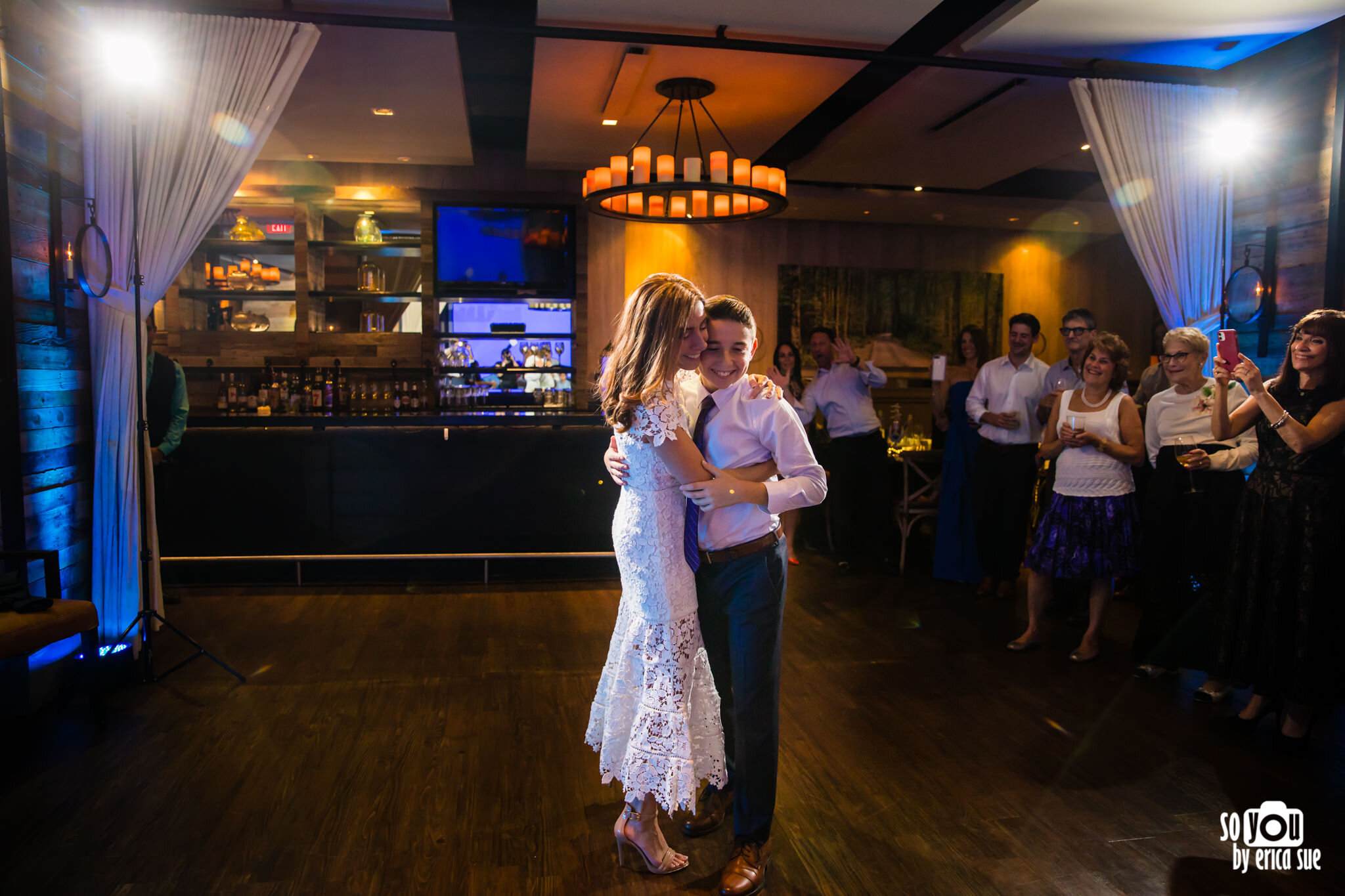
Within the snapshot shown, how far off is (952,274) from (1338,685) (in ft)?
21.9

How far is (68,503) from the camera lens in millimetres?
3387

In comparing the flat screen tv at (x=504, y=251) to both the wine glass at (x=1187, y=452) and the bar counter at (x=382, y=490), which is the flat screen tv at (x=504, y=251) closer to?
the bar counter at (x=382, y=490)

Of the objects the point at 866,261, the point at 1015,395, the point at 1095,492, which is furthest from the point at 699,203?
the point at 866,261

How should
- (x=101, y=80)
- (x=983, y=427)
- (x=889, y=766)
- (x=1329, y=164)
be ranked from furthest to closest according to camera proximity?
(x=983, y=427)
(x=1329, y=164)
(x=101, y=80)
(x=889, y=766)

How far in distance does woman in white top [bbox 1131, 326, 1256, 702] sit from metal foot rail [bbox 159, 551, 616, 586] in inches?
114

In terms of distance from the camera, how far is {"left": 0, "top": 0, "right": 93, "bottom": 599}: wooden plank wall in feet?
10.1

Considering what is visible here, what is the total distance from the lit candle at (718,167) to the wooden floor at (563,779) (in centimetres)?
283

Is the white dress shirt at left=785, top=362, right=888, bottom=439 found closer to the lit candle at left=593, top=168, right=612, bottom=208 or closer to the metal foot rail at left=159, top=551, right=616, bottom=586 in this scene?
the metal foot rail at left=159, top=551, right=616, bottom=586

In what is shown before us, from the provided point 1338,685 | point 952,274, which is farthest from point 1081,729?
point 952,274

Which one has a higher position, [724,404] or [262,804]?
[724,404]

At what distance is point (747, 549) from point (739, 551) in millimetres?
20

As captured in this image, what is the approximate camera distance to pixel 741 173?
520cm

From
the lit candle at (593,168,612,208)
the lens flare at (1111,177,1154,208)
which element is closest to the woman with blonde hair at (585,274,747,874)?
the lens flare at (1111,177,1154,208)

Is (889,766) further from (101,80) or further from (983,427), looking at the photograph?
(101,80)
